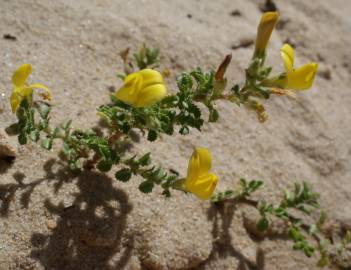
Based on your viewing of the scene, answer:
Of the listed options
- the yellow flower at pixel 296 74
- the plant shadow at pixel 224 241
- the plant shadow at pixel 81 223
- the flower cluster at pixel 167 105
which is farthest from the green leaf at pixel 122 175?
the yellow flower at pixel 296 74

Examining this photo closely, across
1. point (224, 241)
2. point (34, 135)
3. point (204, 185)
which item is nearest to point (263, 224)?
point (224, 241)

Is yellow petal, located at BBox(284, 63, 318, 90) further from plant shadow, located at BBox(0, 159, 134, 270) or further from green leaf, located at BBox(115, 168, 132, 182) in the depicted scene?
plant shadow, located at BBox(0, 159, 134, 270)

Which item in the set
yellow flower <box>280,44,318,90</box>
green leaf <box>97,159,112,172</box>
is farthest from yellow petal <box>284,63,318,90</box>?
green leaf <box>97,159,112,172</box>

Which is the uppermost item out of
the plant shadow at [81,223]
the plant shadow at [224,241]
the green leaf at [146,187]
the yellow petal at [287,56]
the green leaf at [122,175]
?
the yellow petal at [287,56]

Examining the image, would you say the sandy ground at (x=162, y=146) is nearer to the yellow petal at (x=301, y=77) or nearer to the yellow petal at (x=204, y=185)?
the yellow petal at (x=204, y=185)

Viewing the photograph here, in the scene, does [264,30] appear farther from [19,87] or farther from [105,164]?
[19,87]

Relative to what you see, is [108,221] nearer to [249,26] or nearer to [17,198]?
[17,198]

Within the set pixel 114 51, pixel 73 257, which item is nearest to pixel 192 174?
pixel 73 257
